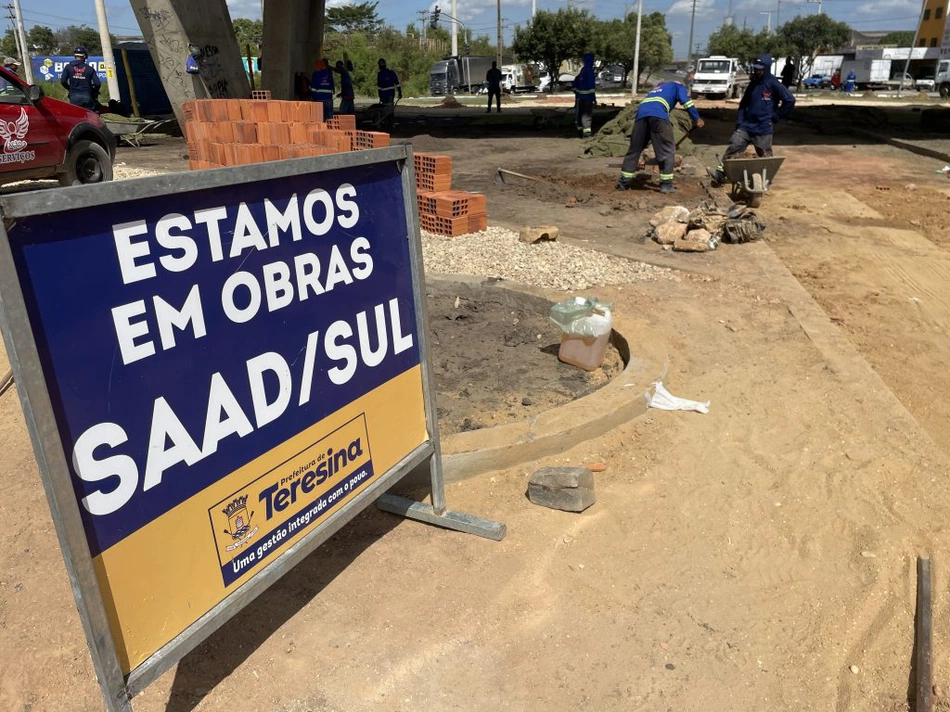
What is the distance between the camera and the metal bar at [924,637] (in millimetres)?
2406

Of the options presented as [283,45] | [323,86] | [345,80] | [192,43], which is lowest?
[323,86]

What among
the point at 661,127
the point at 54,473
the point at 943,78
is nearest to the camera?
the point at 54,473

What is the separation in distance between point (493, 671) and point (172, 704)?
1.11 meters

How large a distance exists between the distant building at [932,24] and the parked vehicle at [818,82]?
8.49 metres

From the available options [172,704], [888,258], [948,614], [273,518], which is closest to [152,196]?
[273,518]

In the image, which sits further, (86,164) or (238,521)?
(86,164)

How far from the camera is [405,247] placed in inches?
117

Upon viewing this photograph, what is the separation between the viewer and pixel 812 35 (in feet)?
275

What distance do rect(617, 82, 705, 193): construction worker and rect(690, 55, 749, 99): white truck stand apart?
3598 cm

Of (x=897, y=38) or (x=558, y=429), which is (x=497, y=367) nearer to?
(x=558, y=429)

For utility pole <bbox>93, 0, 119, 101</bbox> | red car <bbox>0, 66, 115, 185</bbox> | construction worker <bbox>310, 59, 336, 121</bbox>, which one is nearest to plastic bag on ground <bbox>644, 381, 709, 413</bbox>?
red car <bbox>0, 66, 115, 185</bbox>

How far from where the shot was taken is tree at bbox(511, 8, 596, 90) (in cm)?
5900

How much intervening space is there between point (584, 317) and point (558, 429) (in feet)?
3.70

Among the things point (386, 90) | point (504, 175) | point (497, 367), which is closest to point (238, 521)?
point (497, 367)
